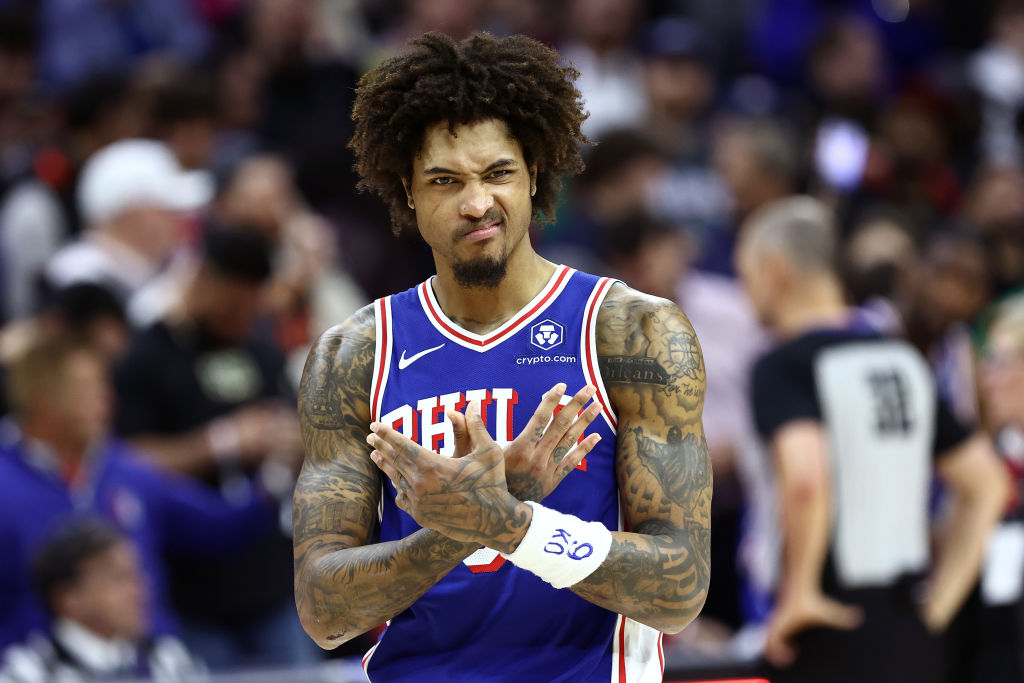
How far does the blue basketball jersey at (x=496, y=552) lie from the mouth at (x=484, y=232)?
0.22m

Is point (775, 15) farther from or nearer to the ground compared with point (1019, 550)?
farther from the ground

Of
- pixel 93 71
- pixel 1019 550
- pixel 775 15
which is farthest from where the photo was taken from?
pixel 775 15

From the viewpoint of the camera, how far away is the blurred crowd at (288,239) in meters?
6.32

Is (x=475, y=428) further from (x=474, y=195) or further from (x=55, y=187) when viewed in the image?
(x=55, y=187)

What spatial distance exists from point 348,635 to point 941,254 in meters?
5.51

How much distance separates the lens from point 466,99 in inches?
130

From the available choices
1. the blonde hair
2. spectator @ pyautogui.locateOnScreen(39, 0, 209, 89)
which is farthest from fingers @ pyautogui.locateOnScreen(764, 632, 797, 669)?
spectator @ pyautogui.locateOnScreen(39, 0, 209, 89)

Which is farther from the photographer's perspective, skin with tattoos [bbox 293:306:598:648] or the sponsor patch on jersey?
the sponsor patch on jersey

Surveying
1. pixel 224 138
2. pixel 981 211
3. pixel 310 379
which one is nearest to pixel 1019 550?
pixel 981 211

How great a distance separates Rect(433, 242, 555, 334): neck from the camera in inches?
136

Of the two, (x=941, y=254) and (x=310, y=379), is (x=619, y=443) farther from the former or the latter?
(x=941, y=254)

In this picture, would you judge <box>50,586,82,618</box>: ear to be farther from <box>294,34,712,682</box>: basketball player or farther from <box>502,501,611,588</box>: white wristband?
<box>502,501,611,588</box>: white wristband

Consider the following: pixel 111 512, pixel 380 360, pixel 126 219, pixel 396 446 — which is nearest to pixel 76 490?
pixel 111 512

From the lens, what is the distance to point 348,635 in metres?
3.29
